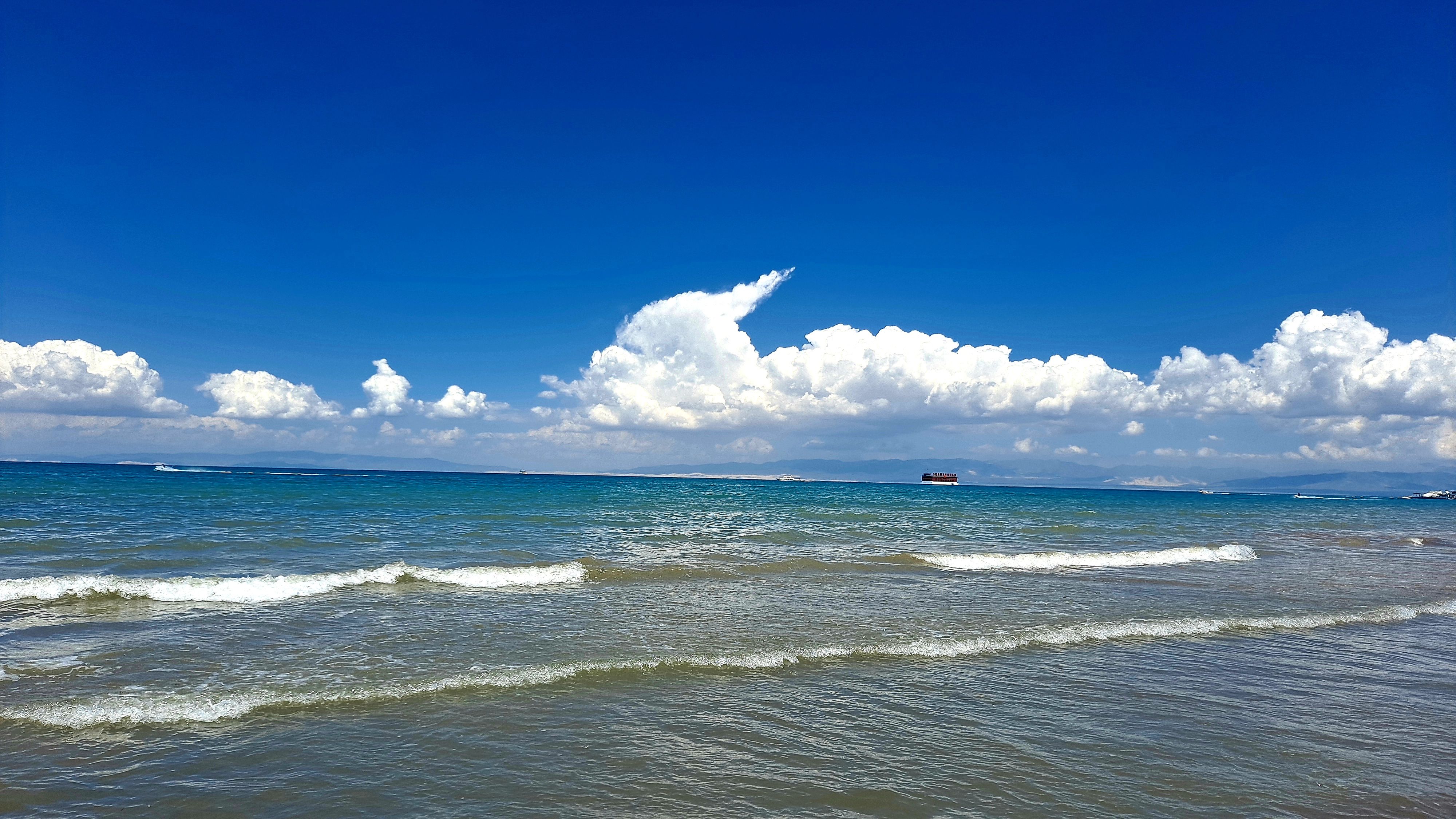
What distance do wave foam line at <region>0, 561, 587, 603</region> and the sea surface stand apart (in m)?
0.11

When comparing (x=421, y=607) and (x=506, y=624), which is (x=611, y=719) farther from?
(x=421, y=607)

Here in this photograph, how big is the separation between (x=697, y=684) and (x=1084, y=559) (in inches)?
903

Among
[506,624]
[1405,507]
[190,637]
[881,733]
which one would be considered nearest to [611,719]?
[881,733]

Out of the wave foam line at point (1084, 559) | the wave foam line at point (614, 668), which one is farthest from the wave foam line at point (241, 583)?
the wave foam line at point (1084, 559)

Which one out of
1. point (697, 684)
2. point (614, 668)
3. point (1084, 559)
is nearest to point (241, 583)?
point (614, 668)

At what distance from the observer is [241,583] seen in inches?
682

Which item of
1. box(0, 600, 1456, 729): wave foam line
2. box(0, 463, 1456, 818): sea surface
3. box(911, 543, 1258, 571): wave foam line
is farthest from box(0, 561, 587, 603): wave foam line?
box(911, 543, 1258, 571): wave foam line

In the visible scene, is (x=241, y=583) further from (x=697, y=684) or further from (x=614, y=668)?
(x=697, y=684)

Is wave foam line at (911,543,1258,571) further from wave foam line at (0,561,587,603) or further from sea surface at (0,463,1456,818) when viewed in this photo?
wave foam line at (0,561,587,603)

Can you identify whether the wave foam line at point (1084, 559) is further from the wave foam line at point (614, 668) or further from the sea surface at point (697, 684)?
the wave foam line at point (614, 668)

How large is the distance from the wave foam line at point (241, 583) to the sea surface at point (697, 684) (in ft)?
0.38

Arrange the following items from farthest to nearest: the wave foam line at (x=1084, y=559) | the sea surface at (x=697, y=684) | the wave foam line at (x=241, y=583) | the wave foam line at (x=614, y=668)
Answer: the wave foam line at (x=1084, y=559) → the wave foam line at (x=241, y=583) → the wave foam line at (x=614, y=668) → the sea surface at (x=697, y=684)

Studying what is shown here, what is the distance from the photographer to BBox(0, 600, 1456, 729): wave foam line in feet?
29.3

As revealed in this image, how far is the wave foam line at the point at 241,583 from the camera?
16453mm
